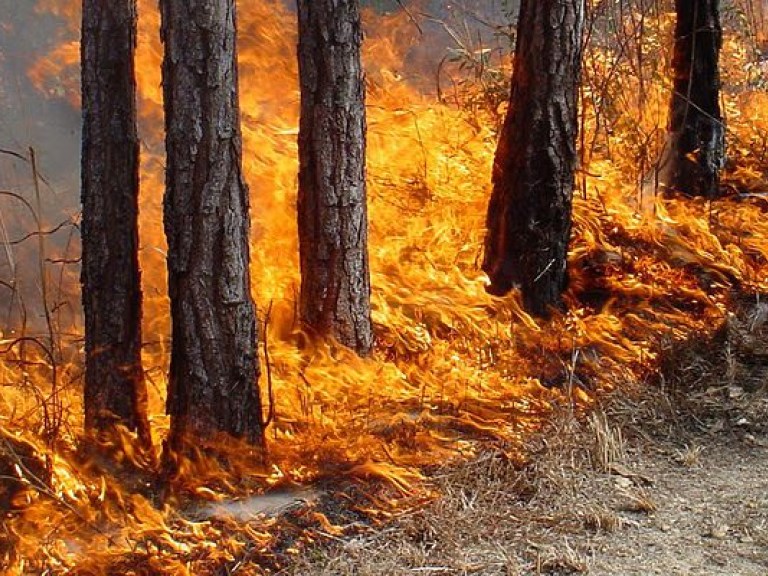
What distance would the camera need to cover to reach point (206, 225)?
456 cm

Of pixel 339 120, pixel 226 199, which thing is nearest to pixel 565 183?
pixel 339 120

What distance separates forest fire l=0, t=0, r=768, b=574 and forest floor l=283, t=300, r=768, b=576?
0.65 feet

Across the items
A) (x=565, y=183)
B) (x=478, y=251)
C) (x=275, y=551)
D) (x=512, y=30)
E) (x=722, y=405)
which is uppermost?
(x=512, y=30)

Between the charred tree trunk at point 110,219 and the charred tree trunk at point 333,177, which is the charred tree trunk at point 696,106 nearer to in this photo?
the charred tree trunk at point 333,177

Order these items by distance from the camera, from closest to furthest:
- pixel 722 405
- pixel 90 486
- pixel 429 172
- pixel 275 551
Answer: pixel 275 551, pixel 90 486, pixel 722 405, pixel 429 172

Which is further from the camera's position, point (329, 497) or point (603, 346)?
point (603, 346)

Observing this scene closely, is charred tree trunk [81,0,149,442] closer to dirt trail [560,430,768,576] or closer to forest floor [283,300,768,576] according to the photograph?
forest floor [283,300,768,576]

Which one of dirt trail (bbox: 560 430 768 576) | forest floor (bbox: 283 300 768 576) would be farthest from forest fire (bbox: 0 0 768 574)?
dirt trail (bbox: 560 430 768 576)

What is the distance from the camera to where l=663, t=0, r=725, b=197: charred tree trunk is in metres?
8.12

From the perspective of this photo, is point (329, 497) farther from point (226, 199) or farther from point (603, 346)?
point (603, 346)

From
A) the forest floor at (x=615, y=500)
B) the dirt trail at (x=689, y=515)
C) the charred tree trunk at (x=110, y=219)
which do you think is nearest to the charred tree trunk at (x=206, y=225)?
the charred tree trunk at (x=110, y=219)

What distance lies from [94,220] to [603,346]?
3.06 meters

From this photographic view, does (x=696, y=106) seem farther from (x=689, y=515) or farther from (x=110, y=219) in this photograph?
(x=110, y=219)

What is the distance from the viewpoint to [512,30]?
31.0ft
